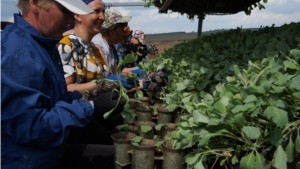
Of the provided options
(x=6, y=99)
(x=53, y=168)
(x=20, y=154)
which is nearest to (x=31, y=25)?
(x=6, y=99)

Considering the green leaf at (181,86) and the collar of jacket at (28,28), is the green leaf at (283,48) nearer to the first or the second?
the green leaf at (181,86)

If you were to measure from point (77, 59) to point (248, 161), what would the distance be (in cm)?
169

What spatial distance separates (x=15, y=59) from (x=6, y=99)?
0.18 metres

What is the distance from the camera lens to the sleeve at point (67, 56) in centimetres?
229

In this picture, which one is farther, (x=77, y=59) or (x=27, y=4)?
(x=77, y=59)

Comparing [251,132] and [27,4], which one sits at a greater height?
[27,4]

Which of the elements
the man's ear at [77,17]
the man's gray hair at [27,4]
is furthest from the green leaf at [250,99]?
the man's ear at [77,17]

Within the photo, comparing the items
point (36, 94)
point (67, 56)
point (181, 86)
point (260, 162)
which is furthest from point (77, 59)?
point (260, 162)

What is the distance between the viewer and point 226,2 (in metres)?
4.23

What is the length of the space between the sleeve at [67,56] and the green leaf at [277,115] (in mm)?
1627

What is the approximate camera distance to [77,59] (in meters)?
2.40

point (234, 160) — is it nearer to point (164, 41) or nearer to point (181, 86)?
point (181, 86)

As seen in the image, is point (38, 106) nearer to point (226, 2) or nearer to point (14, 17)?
point (14, 17)

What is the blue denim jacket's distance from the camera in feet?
4.29
